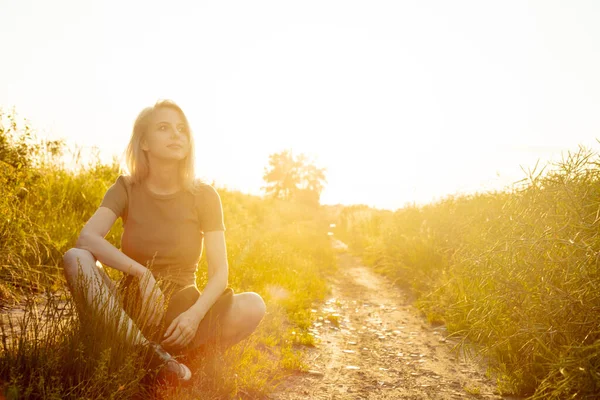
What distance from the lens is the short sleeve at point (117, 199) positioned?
337 cm

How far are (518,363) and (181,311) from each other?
10.2 ft

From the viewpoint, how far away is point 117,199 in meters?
3.40

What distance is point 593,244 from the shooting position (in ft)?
9.68

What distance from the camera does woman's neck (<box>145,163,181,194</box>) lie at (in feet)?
11.7

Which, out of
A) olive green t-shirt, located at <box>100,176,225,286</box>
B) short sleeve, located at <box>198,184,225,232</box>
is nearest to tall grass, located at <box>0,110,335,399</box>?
olive green t-shirt, located at <box>100,176,225,286</box>

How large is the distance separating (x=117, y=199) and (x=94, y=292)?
2.64 feet

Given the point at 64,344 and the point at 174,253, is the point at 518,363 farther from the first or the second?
the point at 64,344

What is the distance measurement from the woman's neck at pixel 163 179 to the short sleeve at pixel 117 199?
0.21m

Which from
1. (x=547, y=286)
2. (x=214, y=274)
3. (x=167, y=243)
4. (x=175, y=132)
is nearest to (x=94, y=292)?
(x=167, y=243)

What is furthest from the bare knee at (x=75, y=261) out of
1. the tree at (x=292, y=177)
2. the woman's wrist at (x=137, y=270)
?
the tree at (x=292, y=177)

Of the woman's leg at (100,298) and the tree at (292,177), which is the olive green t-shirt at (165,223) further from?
the tree at (292,177)

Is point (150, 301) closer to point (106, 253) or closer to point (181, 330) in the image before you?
point (181, 330)

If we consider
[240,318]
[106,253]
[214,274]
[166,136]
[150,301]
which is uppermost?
[166,136]

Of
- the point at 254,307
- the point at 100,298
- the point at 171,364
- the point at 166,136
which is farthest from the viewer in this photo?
the point at 254,307
